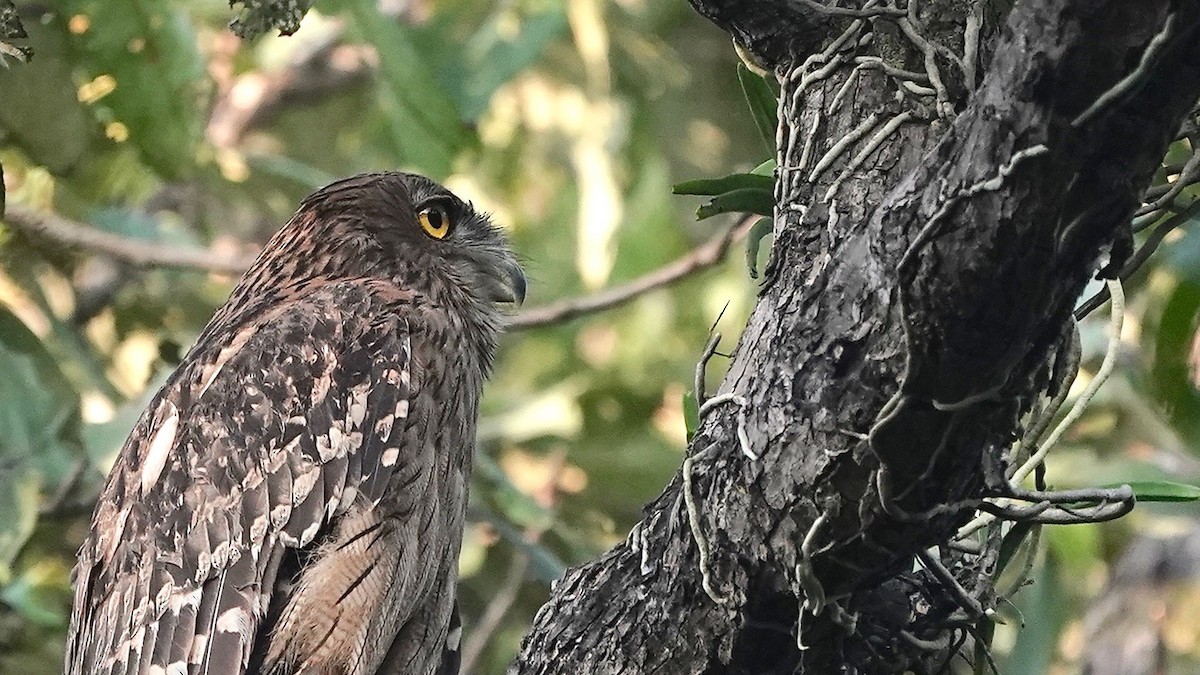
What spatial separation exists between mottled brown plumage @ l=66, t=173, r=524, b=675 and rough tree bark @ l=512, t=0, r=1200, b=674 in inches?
21.3

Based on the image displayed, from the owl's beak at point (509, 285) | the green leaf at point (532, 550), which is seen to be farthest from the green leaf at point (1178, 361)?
the green leaf at point (532, 550)

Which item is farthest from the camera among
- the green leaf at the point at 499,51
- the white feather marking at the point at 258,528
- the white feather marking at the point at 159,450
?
the green leaf at the point at 499,51

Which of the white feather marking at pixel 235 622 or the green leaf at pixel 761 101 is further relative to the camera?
the white feather marking at pixel 235 622

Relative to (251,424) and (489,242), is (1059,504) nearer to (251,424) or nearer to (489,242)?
(251,424)

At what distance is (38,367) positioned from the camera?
3.65m

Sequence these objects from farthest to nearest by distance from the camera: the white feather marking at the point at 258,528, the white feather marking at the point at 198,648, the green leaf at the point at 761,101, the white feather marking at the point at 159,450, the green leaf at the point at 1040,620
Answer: the green leaf at the point at 1040,620
the white feather marking at the point at 159,450
the white feather marking at the point at 258,528
the white feather marking at the point at 198,648
the green leaf at the point at 761,101

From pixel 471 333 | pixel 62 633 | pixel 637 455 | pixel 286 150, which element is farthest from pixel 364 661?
pixel 286 150

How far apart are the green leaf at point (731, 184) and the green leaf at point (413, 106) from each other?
2008 mm

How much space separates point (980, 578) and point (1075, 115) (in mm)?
777

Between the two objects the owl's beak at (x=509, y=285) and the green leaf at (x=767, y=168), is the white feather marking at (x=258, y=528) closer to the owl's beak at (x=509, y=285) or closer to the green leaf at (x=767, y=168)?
the owl's beak at (x=509, y=285)

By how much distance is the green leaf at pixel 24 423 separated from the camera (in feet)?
11.4

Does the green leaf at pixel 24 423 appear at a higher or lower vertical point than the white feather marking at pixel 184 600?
higher

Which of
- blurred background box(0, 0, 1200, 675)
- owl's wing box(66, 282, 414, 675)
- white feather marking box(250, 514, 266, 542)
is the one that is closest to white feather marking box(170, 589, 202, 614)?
owl's wing box(66, 282, 414, 675)

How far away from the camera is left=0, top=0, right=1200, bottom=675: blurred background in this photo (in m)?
3.58
